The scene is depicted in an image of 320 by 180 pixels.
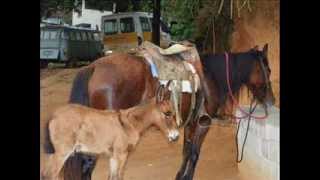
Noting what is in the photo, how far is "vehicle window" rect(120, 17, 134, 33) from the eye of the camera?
118 inches

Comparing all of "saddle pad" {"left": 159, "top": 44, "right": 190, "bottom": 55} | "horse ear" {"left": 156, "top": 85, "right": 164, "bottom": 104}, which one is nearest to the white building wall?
"saddle pad" {"left": 159, "top": 44, "right": 190, "bottom": 55}

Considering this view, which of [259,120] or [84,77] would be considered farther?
[259,120]

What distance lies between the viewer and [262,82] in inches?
123

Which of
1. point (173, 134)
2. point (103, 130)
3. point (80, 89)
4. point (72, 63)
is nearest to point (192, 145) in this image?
point (173, 134)

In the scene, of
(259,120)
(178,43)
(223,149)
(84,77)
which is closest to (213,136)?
(223,149)

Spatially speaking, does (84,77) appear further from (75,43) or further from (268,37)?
(268,37)

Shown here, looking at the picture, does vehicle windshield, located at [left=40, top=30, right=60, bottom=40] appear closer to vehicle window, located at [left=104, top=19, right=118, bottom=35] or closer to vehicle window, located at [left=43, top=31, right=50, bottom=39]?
vehicle window, located at [left=43, top=31, right=50, bottom=39]

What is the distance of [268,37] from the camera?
3102 millimetres

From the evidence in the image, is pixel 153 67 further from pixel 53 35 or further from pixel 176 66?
pixel 53 35

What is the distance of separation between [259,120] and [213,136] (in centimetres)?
28

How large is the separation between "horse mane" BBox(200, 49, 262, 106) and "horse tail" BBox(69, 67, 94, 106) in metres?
0.65

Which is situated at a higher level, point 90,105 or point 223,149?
point 90,105

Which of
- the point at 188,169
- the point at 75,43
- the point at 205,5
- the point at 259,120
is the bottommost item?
the point at 188,169

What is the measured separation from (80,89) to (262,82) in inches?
40.0
